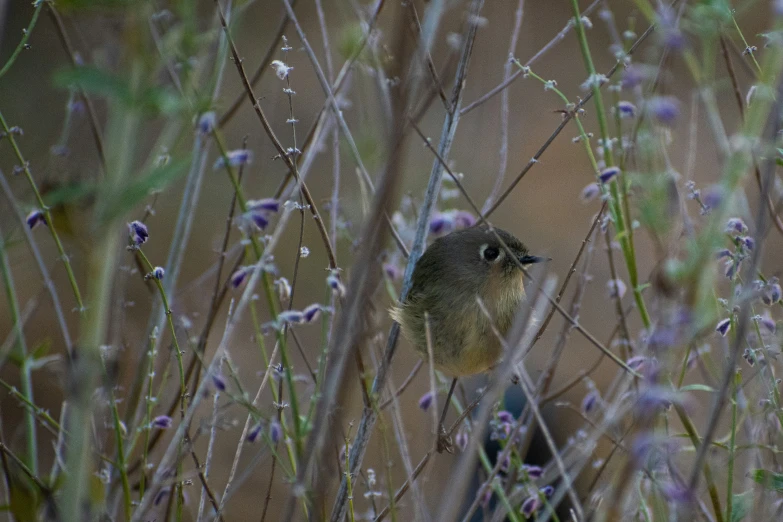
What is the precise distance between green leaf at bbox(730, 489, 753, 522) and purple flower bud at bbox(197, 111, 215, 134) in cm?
140

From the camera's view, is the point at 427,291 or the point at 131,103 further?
the point at 427,291

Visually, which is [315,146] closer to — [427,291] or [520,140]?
[427,291]

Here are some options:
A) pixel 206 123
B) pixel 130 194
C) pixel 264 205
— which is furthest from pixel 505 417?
pixel 130 194

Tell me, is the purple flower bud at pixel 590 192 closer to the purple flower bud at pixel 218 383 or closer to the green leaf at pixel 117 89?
the purple flower bud at pixel 218 383

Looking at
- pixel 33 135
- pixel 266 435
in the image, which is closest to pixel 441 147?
Answer: pixel 266 435

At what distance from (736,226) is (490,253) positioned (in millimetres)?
1217

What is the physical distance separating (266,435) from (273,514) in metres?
2.95

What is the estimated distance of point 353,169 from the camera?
16.2ft

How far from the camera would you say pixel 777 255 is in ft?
18.7

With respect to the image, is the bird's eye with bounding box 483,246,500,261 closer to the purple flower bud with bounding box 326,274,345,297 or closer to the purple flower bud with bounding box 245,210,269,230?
the purple flower bud with bounding box 326,274,345,297

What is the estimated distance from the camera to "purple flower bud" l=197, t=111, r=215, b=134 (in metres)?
1.71

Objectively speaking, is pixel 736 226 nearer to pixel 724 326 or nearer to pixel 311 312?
pixel 724 326

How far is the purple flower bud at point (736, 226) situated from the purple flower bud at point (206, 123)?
124cm

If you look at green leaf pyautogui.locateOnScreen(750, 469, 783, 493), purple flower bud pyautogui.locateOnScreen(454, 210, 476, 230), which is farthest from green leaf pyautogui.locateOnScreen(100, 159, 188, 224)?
purple flower bud pyautogui.locateOnScreen(454, 210, 476, 230)
